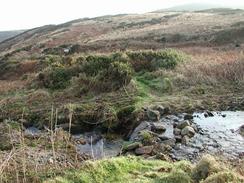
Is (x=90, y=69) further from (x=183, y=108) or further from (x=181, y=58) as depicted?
(x=183, y=108)

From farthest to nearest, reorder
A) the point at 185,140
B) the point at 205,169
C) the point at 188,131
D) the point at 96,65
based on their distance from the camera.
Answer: the point at 96,65 < the point at 188,131 < the point at 185,140 < the point at 205,169

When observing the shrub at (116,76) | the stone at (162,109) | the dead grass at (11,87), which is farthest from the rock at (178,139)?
the dead grass at (11,87)

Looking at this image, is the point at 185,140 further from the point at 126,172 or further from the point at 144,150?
the point at 126,172

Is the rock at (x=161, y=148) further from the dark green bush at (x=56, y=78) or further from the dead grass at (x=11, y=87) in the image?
the dead grass at (x=11, y=87)

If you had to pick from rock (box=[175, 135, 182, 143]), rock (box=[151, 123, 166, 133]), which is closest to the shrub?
rock (box=[151, 123, 166, 133])

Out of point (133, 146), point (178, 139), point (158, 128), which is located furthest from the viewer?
point (158, 128)

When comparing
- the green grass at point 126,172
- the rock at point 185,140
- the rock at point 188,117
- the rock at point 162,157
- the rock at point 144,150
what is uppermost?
the green grass at point 126,172

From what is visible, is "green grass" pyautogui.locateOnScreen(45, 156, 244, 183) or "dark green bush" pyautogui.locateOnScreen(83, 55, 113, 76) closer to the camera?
"green grass" pyautogui.locateOnScreen(45, 156, 244, 183)

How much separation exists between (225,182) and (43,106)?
49.2ft

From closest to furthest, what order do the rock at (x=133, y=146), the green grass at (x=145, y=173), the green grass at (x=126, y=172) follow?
the green grass at (x=145, y=173), the green grass at (x=126, y=172), the rock at (x=133, y=146)

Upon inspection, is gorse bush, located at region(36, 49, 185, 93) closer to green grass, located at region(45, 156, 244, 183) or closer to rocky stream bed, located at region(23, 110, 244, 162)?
rocky stream bed, located at region(23, 110, 244, 162)

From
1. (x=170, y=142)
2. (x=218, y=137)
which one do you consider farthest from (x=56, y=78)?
(x=218, y=137)

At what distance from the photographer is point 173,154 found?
52.1 ft

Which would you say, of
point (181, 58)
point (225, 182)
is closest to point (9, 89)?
point (181, 58)
